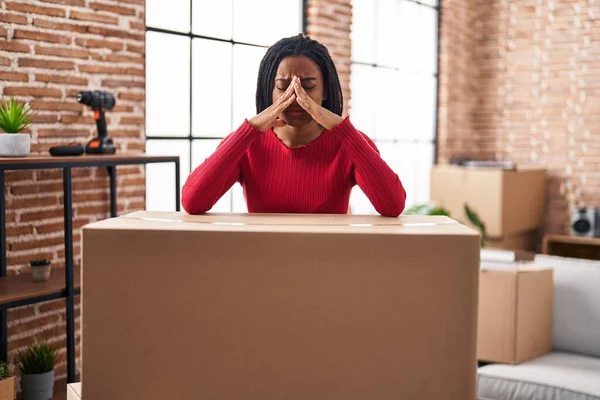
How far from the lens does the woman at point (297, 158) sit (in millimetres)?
1179

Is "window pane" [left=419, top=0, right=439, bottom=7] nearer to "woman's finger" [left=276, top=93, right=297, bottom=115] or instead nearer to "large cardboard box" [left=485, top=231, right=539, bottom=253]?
"large cardboard box" [left=485, top=231, right=539, bottom=253]

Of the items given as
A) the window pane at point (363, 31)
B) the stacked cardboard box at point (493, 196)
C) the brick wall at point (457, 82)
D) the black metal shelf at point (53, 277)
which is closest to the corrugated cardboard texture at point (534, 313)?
the black metal shelf at point (53, 277)

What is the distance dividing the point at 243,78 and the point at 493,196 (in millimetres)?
2209

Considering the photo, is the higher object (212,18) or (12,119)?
(212,18)

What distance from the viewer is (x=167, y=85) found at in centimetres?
333

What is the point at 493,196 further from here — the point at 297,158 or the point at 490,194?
the point at 297,158

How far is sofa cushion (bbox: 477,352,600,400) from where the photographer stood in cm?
232

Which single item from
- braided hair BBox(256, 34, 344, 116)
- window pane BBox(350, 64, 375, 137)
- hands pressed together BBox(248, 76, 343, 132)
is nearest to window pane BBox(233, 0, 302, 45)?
window pane BBox(350, 64, 375, 137)

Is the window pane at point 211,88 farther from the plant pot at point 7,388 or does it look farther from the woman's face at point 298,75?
the woman's face at point 298,75

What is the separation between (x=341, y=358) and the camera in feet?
2.86

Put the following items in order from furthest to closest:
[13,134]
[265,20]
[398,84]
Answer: [398,84] → [265,20] → [13,134]

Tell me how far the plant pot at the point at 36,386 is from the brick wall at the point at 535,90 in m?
3.99

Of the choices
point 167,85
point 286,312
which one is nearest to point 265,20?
point 167,85

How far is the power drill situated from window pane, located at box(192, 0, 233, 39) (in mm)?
874
